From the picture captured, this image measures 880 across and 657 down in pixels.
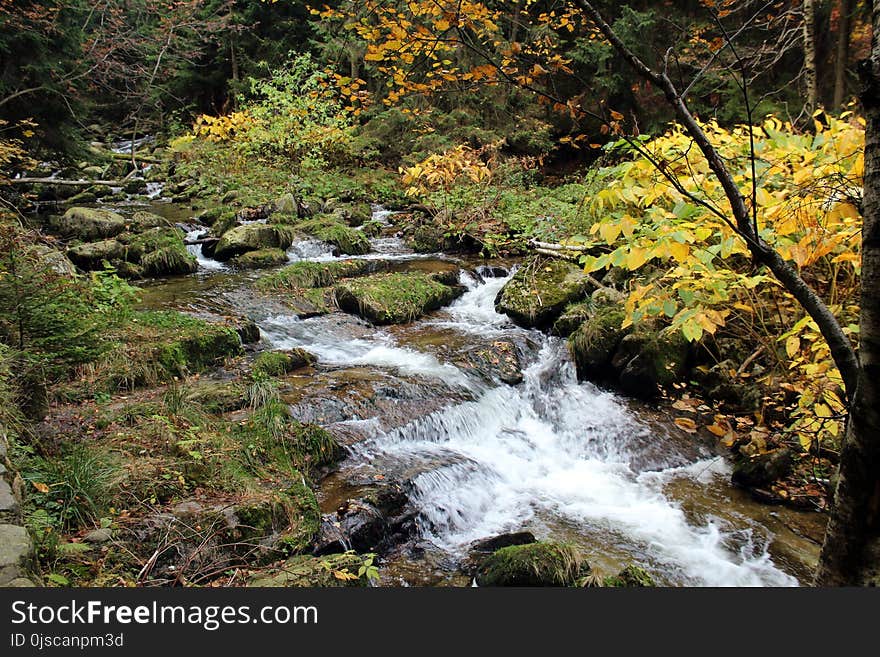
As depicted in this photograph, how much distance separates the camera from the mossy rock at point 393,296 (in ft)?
29.2

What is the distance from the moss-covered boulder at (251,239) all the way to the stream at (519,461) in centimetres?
297

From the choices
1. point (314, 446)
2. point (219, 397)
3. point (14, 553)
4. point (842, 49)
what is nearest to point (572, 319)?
point (314, 446)

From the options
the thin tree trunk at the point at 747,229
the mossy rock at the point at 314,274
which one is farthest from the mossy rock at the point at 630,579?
the mossy rock at the point at 314,274

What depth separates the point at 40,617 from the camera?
6.73ft

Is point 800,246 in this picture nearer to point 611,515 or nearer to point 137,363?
point 611,515

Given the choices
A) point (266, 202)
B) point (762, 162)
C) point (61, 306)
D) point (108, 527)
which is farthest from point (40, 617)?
point (266, 202)

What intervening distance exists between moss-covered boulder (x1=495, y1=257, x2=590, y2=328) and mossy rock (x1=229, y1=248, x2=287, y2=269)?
4.81 metres

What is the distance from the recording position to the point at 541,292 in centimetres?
885

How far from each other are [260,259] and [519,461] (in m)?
7.45

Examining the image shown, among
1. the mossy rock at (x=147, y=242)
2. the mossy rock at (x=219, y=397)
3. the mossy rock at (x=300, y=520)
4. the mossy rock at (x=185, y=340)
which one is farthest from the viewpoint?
the mossy rock at (x=147, y=242)

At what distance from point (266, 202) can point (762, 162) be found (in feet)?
44.1

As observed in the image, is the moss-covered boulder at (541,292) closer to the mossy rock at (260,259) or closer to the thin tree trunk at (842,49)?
the mossy rock at (260,259)

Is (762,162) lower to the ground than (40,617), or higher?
higher

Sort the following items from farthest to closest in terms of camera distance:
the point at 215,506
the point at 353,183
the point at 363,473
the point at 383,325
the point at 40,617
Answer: the point at 353,183
the point at 383,325
the point at 363,473
the point at 215,506
the point at 40,617
